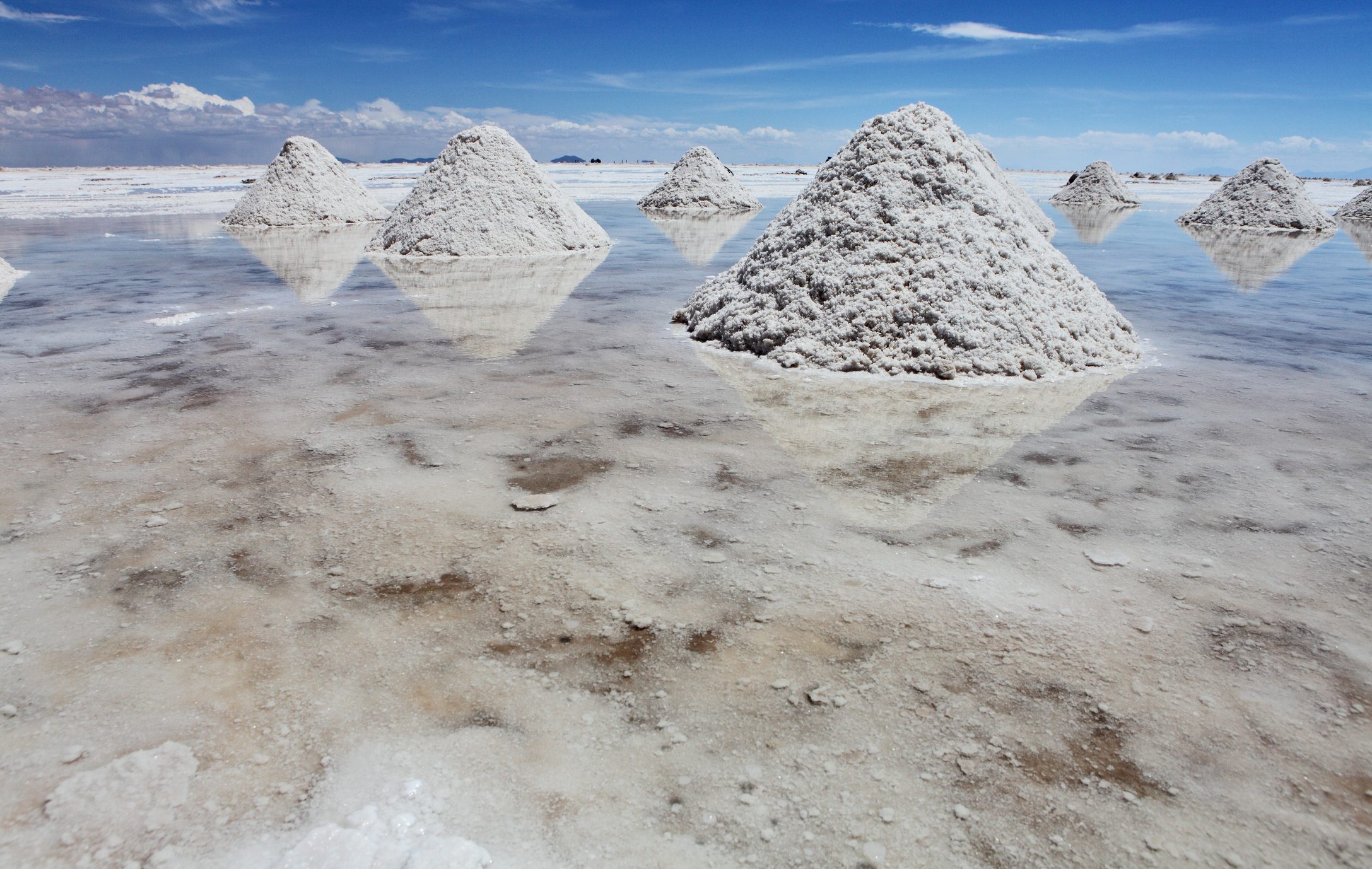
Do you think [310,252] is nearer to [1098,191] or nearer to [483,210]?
[483,210]

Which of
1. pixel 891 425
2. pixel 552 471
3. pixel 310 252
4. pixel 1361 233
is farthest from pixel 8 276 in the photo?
pixel 1361 233

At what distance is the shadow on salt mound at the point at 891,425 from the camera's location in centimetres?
290

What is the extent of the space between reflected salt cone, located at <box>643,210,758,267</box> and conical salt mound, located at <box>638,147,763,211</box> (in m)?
0.38

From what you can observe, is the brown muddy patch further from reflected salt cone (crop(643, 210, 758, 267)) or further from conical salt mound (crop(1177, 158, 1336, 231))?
conical salt mound (crop(1177, 158, 1336, 231))

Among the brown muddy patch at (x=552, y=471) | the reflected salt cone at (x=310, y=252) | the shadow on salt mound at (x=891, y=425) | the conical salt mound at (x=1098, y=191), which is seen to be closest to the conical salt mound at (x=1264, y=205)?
the conical salt mound at (x=1098, y=191)

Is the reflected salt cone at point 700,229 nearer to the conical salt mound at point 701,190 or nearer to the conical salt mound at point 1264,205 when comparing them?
the conical salt mound at point 701,190

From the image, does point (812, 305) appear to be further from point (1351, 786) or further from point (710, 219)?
point (710, 219)

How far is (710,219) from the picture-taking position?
17984mm

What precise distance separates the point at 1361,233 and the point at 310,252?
804 inches

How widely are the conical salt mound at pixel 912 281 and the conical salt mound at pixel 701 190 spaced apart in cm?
1504

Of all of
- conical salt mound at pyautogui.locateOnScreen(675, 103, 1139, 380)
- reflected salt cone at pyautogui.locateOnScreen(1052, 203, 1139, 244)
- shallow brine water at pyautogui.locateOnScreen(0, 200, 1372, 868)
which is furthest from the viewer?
reflected salt cone at pyautogui.locateOnScreen(1052, 203, 1139, 244)

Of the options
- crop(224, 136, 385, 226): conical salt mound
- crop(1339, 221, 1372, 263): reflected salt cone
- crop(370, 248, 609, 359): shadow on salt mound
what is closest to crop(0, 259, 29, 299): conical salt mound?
crop(370, 248, 609, 359): shadow on salt mound

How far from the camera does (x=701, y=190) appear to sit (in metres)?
20.3

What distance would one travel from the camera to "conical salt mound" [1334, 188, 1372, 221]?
19297 mm
